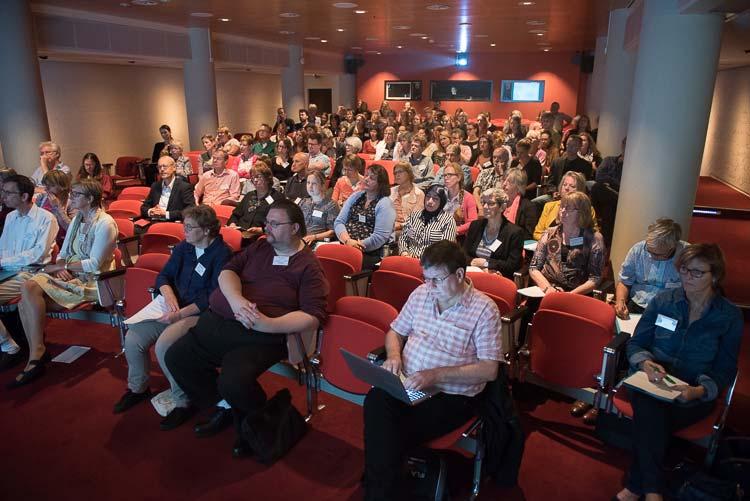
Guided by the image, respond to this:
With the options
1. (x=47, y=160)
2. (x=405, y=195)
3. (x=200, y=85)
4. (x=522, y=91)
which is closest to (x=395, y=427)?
(x=405, y=195)

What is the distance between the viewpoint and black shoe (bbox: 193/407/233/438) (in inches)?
124

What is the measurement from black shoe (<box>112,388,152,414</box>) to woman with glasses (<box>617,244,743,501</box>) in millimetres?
2868

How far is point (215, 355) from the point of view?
3.10 meters

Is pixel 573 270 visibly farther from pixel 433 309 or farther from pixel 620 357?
pixel 433 309

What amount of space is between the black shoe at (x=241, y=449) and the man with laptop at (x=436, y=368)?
2.73 ft

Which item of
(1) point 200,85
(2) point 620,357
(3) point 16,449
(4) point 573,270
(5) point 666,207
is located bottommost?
(3) point 16,449

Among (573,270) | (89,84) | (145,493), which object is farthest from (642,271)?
(89,84)

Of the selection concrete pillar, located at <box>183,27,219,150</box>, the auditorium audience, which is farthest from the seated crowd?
concrete pillar, located at <box>183,27,219,150</box>

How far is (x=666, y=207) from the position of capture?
451 cm

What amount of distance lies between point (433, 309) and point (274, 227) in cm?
110

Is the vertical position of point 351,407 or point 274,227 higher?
point 274,227

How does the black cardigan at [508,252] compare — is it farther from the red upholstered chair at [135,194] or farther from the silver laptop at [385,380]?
the red upholstered chair at [135,194]

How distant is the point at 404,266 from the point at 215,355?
4.79 feet

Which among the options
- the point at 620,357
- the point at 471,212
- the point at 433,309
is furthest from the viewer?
the point at 471,212
